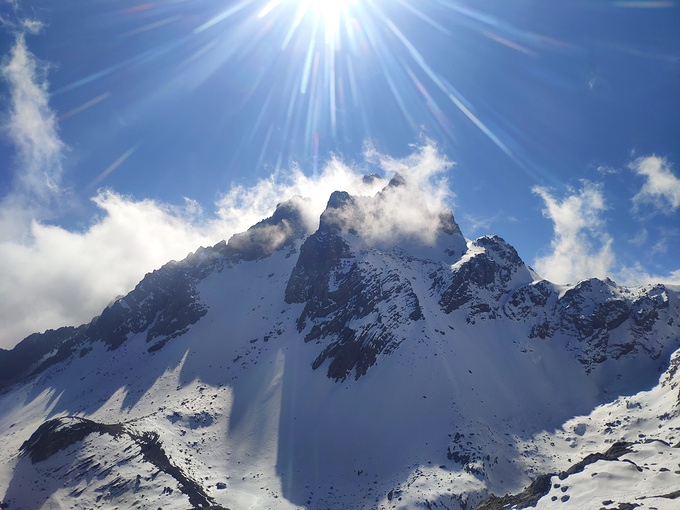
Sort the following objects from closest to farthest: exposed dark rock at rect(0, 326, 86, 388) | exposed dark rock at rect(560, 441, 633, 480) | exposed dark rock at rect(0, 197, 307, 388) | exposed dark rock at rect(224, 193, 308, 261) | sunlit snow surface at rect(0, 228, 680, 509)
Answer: exposed dark rock at rect(560, 441, 633, 480) < sunlit snow surface at rect(0, 228, 680, 509) < exposed dark rock at rect(0, 197, 307, 388) < exposed dark rock at rect(0, 326, 86, 388) < exposed dark rock at rect(224, 193, 308, 261)

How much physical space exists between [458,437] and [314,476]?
20966 millimetres

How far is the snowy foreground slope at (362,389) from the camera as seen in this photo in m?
37.0

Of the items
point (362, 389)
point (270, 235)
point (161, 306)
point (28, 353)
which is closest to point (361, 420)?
point (362, 389)

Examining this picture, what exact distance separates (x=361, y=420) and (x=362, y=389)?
5678 millimetres

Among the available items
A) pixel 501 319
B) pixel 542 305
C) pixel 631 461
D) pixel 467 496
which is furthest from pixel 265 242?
pixel 631 461

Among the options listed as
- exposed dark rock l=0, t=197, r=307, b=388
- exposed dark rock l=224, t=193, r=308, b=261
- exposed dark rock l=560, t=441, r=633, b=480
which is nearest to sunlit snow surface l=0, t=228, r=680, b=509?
exposed dark rock l=560, t=441, r=633, b=480

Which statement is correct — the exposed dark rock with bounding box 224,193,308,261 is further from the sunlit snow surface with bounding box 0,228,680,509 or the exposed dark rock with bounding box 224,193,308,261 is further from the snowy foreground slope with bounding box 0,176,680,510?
the sunlit snow surface with bounding box 0,228,680,509

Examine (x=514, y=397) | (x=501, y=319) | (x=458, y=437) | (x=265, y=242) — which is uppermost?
(x=265, y=242)

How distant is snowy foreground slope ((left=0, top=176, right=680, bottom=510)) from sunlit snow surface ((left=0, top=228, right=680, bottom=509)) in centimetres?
29

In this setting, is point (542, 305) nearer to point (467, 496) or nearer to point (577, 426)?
point (577, 426)

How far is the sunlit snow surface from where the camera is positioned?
3581 cm

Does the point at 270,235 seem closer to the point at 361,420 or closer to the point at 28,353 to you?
the point at 361,420

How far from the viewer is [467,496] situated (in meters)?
34.7

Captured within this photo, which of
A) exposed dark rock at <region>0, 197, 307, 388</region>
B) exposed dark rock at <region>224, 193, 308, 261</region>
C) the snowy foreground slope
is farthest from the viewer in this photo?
exposed dark rock at <region>224, 193, 308, 261</region>
